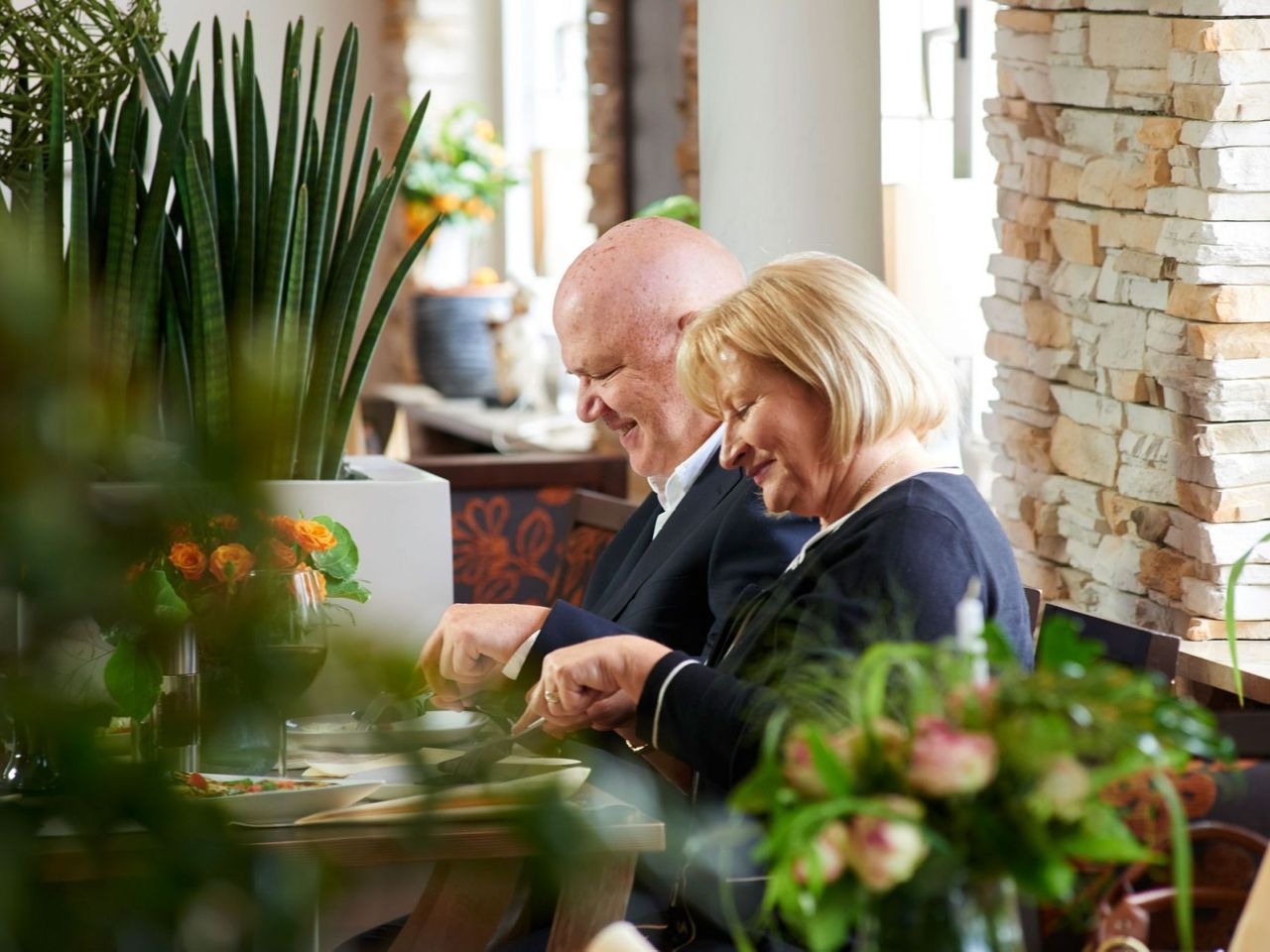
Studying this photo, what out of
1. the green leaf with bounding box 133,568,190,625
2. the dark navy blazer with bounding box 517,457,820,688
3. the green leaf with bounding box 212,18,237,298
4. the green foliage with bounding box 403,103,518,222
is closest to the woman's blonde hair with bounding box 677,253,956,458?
the dark navy blazer with bounding box 517,457,820,688

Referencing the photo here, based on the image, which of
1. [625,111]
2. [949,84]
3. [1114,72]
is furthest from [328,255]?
[625,111]

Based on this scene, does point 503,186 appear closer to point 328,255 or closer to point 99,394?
point 328,255

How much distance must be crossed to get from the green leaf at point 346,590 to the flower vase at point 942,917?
126 centimetres

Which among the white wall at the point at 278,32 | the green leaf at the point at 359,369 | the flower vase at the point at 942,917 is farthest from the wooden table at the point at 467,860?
the white wall at the point at 278,32

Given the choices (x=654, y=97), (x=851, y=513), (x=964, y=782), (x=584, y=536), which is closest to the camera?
(x=964, y=782)

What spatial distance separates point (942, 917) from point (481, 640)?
45.0 inches

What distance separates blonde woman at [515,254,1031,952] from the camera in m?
1.62

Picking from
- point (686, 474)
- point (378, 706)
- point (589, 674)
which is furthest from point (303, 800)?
point (378, 706)

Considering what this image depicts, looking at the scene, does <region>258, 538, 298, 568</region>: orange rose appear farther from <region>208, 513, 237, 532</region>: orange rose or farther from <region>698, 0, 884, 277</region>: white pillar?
<region>698, 0, 884, 277</region>: white pillar

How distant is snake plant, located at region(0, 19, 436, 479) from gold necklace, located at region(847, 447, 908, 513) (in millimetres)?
1008

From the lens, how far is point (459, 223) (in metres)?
7.91

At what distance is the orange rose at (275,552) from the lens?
1.24 ft

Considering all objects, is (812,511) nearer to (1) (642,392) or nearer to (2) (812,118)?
(1) (642,392)

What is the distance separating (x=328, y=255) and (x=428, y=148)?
16.2 ft
